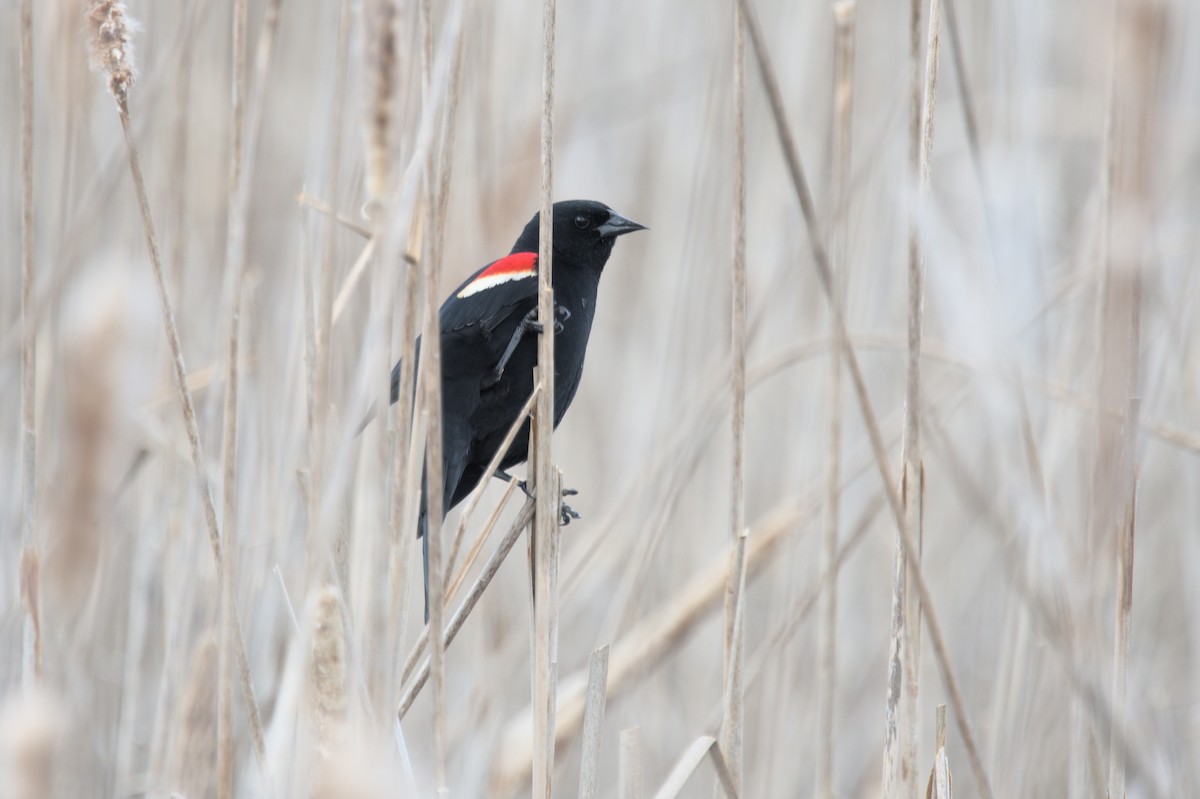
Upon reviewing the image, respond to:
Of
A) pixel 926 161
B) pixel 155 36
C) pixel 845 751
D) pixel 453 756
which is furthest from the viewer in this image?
pixel 845 751

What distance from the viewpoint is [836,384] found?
121 cm

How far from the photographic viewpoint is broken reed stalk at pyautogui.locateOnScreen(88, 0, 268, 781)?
1.01 metres

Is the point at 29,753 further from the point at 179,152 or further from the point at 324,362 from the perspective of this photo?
the point at 179,152

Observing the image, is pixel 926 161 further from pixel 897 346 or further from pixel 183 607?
pixel 183 607

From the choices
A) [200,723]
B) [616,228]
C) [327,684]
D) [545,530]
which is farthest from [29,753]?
[616,228]

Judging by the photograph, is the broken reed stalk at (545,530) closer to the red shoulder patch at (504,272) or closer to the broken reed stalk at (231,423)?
the broken reed stalk at (231,423)

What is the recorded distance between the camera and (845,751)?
2.59 metres

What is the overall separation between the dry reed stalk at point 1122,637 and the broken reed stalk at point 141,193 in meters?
0.93

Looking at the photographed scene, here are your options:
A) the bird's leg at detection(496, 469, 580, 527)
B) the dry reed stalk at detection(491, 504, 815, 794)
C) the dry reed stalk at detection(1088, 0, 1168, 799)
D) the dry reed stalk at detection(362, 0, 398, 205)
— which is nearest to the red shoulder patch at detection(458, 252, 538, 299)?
the bird's leg at detection(496, 469, 580, 527)

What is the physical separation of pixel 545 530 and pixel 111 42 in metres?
0.65

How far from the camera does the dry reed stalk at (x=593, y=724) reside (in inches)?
50.7

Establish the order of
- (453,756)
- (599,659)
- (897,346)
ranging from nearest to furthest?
(599,659) < (897,346) < (453,756)

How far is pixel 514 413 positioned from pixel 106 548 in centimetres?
74

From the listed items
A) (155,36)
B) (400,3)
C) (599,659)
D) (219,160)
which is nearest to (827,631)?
(599,659)
